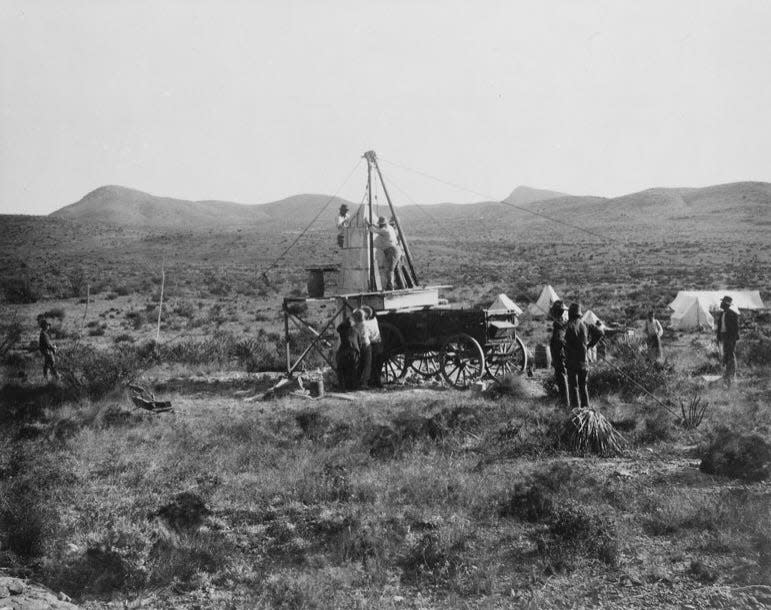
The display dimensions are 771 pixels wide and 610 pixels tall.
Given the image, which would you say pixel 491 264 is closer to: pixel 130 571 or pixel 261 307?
pixel 261 307

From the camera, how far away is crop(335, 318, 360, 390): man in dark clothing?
12695mm

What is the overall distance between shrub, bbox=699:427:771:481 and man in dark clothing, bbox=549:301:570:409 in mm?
2737

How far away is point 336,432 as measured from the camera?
32.9 ft

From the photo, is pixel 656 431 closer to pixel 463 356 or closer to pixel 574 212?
pixel 463 356

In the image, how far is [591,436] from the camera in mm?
8938

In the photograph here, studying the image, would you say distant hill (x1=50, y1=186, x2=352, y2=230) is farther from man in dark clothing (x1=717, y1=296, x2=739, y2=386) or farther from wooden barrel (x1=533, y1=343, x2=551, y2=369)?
man in dark clothing (x1=717, y1=296, x2=739, y2=386)

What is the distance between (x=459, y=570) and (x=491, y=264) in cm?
4978

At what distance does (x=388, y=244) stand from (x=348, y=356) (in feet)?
8.97

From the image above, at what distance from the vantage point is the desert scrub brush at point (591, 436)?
8.89 meters

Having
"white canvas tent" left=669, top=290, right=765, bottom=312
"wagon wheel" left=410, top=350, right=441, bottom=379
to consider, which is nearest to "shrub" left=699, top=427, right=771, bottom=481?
"wagon wheel" left=410, top=350, right=441, bottom=379

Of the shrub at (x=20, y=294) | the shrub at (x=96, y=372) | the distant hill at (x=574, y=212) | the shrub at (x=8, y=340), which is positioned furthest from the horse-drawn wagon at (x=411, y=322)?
the distant hill at (x=574, y=212)

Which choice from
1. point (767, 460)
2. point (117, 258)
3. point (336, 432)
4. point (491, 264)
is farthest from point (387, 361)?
point (117, 258)

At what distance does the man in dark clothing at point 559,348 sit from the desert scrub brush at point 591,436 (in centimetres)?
168

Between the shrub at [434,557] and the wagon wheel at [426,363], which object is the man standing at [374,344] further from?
the shrub at [434,557]
